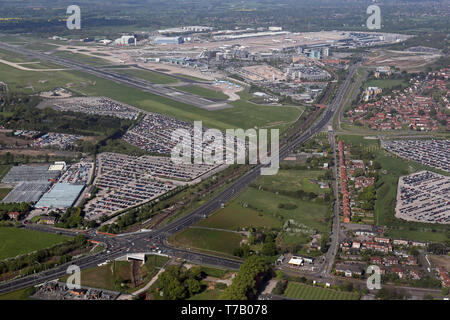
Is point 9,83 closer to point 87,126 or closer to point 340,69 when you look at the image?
point 87,126

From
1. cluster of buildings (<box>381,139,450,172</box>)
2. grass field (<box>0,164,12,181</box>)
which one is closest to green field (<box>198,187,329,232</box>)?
cluster of buildings (<box>381,139,450,172</box>)

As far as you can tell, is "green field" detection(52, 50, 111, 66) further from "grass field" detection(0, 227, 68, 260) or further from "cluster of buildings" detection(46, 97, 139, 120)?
"grass field" detection(0, 227, 68, 260)

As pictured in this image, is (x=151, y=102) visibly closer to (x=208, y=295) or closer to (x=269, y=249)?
(x=269, y=249)

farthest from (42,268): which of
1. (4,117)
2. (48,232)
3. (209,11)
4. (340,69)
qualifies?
(209,11)

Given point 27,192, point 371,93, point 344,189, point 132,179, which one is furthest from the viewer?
point 371,93

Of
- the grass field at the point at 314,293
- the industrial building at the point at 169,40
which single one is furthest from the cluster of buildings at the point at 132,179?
the industrial building at the point at 169,40

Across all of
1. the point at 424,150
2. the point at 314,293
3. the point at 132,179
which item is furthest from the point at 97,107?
the point at 314,293

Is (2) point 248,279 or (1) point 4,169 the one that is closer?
(2) point 248,279

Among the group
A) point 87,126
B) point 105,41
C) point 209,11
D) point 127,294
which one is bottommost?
point 127,294
